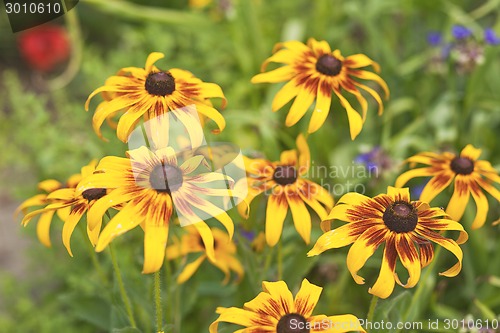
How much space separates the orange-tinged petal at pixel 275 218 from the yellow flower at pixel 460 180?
199 millimetres

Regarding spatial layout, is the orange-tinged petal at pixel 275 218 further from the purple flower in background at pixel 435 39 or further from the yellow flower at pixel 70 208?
the purple flower in background at pixel 435 39

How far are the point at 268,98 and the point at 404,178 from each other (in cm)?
94

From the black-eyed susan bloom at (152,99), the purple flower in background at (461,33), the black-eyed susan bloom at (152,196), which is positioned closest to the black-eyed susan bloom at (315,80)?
the black-eyed susan bloom at (152,99)

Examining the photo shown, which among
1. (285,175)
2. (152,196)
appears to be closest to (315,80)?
(285,175)

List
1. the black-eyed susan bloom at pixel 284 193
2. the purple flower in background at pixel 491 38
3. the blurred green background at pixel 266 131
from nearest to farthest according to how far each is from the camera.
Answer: the black-eyed susan bloom at pixel 284 193
the blurred green background at pixel 266 131
the purple flower in background at pixel 491 38

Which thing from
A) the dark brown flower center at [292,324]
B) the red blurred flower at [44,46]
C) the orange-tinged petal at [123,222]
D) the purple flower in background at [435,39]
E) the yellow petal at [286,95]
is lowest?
the dark brown flower center at [292,324]

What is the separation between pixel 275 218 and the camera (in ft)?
3.22

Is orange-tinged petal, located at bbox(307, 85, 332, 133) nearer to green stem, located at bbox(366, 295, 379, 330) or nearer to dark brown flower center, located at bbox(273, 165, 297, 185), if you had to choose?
dark brown flower center, located at bbox(273, 165, 297, 185)

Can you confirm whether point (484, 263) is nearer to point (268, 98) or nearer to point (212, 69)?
point (268, 98)

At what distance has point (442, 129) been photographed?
5.67 feet

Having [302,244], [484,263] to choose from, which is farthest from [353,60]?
[484,263]

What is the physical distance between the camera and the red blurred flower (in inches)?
95.8

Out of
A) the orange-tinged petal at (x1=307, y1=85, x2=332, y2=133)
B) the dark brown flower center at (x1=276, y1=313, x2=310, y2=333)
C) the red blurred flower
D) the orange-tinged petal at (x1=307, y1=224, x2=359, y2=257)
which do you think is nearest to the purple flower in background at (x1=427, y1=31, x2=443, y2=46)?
the orange-tinged petal at (x1=307, y1=85, x2=332, y2=133)

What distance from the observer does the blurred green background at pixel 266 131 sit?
1.44 m
